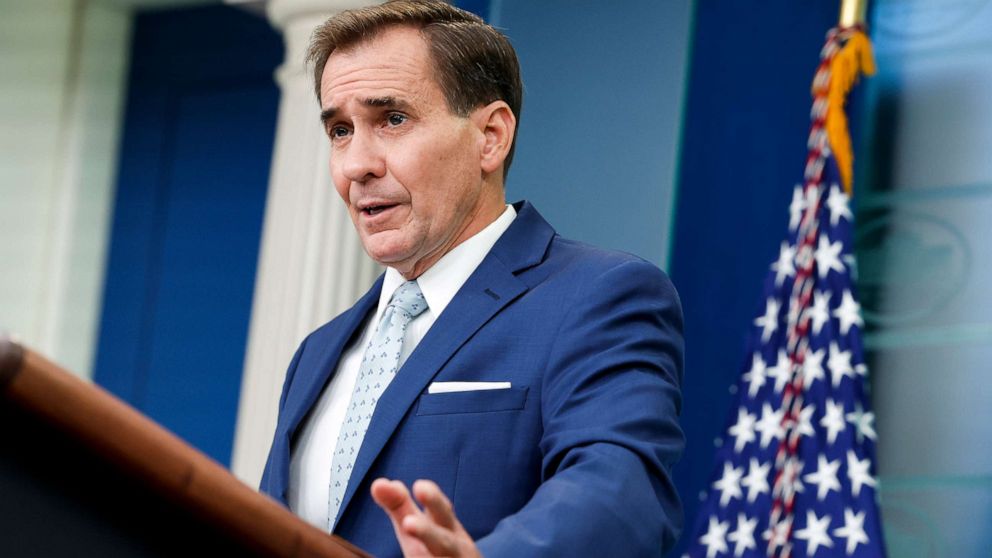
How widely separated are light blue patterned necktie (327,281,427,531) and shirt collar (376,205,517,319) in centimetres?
2

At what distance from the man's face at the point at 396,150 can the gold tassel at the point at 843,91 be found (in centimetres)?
227

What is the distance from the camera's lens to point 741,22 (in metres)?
4.36

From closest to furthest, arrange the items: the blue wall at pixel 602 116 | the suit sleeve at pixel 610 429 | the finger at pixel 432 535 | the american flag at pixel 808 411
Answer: the finger at pixel 432 535
the suit sleeve at pixel 610 429
the american flag at pixel 808 411
the blue wall at pixel 602 116

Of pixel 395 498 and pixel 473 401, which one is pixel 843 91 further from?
pixel 395 498

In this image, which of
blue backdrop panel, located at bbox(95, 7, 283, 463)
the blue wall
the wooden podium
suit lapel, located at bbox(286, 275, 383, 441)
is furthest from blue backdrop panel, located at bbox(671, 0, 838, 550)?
the wooden podium

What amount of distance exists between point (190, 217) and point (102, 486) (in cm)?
444

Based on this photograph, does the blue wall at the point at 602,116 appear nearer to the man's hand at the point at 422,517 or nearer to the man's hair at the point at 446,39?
the man's hair at the point at 446,39

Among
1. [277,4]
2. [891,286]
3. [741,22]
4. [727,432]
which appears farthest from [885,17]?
[277,4]

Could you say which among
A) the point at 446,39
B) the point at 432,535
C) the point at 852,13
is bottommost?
the point at 432,535

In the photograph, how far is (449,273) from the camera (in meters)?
1.89

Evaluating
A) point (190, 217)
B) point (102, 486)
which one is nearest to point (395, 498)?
point (102, 486)

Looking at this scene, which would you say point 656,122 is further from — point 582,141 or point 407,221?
point 407,221

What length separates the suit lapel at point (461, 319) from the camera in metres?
1.63

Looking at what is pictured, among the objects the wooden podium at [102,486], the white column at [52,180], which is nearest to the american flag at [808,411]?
the white column at [52,180]
